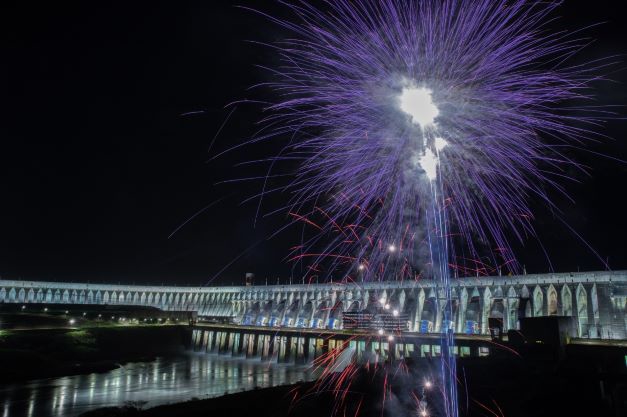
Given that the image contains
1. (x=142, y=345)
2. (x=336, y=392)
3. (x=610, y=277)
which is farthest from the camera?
(x=142, y=345)

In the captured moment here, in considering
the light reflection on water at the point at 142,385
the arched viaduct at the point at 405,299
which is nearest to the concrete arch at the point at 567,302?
the arched viaduct at the point at 405,299

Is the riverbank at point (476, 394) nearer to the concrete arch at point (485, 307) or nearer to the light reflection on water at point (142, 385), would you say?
the light reflection on water at point (142, 385)

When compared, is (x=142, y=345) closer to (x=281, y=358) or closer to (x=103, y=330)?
(x=103, y=330)

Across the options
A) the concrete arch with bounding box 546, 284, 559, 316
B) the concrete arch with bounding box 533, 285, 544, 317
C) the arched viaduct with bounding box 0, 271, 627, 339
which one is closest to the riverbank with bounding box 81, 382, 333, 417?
the arched viaduct with bounding box 0, 271, 627, 339

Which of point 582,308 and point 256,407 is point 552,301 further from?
point 256,407

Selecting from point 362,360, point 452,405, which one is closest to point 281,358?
point 362,360

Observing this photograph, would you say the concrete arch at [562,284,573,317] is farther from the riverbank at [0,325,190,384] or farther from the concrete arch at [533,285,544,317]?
the riverbank at [0,325,190,384]

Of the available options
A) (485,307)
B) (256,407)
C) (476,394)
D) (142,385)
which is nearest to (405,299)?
(485,307)
